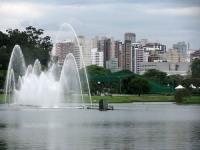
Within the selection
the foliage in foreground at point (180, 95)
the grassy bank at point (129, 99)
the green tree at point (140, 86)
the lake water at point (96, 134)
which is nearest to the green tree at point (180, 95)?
the foliage in foreground at point (180, 95)

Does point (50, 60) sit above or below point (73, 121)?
above

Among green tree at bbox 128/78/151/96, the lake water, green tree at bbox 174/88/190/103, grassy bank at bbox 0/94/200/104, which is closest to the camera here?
the lake water

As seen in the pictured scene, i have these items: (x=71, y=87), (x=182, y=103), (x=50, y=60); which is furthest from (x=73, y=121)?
(x=50, y=60)

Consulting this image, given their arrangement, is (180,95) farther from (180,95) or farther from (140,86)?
(140,86)

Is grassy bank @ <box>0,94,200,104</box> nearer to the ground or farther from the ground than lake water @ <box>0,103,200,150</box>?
farther from the ground

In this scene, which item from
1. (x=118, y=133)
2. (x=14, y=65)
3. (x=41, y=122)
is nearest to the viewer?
(x=118, y=133)

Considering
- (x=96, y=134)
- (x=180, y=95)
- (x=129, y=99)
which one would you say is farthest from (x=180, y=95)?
(x=96, y=134)

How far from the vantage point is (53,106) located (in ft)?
381

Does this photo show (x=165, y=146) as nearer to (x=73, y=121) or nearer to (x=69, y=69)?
(x=73, y=121)

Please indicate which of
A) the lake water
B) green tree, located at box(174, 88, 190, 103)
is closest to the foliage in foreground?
green tree, located at box(174, 88, 190, 103)

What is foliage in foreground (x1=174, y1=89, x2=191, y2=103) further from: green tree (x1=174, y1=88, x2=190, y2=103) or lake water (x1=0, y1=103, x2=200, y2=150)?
lake water (x1=0, y1=103, x2=200, y2=150)

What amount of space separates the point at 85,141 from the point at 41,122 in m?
22.0

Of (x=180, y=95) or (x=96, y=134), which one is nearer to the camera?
(x=96, y=134)

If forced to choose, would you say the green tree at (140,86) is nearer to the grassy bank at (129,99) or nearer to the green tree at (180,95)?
the grassy bank at (129,99)
